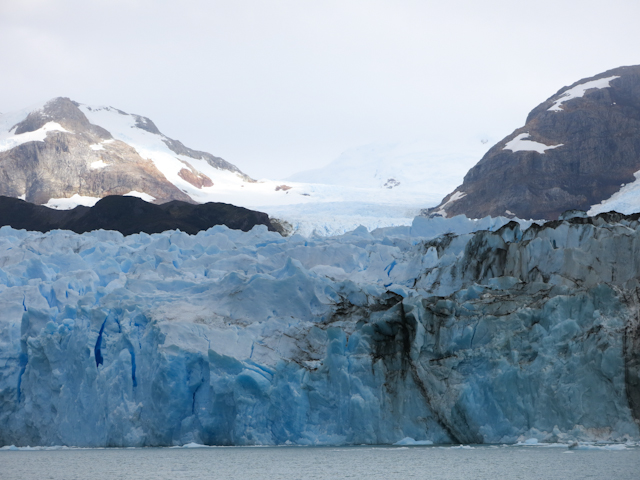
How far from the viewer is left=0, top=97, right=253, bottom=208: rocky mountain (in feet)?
184

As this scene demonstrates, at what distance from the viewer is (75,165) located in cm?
5766

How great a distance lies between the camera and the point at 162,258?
62.5ft

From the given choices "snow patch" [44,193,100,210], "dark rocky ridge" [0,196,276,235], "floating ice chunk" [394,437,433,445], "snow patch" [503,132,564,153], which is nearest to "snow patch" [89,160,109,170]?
"snow patch" [44,193,100,210]

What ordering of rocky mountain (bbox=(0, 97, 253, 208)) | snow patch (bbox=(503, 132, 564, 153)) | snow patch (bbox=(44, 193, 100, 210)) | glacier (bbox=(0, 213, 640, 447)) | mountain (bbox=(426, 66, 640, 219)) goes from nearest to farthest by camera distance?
glacier (bbox=(0, 213, 640, 447)), mountain (bbox=(426, 66, 640, 219)), snow patch (bbox=(503, 132, 564, 153)), snow patch (bbox=(44, 193, 100, 210)), rocky mountain (bbox=(0, 97, 253, 208))

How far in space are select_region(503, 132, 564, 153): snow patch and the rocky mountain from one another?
24.9 metres

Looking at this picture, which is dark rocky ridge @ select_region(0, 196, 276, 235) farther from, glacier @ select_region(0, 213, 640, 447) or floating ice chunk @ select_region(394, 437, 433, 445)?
floating ice chunk @ select_region(394, 437, 433, 445)

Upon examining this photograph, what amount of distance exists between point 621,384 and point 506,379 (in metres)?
1.79

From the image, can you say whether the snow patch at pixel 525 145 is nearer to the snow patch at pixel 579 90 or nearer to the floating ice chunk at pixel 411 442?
the snow patch at pixel 579 90

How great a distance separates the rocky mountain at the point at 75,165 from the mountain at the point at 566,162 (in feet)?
77.1

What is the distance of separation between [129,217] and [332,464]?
2738 cm

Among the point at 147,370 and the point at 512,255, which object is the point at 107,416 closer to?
the point at 147,370

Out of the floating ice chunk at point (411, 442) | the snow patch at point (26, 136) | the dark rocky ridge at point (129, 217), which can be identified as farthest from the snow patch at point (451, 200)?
the floating ice chunk at point (411, 442)

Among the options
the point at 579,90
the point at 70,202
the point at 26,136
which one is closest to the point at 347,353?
the point at 70,202

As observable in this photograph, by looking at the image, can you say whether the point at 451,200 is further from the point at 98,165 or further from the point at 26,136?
the point at 26,136
